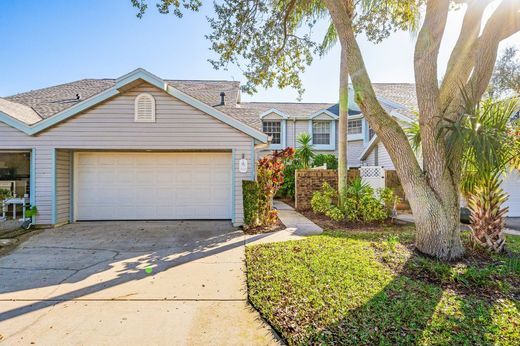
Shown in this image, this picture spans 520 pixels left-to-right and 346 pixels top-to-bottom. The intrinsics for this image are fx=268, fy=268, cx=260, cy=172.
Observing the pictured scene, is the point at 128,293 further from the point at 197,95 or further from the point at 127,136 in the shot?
the point at 197,95

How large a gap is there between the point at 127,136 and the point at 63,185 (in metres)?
2.65

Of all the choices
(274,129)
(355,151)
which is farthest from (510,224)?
(274,129)

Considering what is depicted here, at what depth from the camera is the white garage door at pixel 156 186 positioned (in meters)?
9.01

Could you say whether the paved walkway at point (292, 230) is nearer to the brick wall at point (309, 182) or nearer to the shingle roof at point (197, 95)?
the brick wall at point (309, 182)

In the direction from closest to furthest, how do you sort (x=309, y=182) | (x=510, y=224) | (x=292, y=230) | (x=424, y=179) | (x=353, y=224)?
1. (x=424, y=179)
2. (x=292, y=230)
3. (x=353, y=224)
4. (x=510, y=224)
5. (x=309, y=182)

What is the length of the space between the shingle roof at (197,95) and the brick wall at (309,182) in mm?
3452

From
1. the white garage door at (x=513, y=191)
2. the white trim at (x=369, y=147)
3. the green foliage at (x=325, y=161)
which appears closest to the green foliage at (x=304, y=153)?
the green foliage at (x=325, y=161)

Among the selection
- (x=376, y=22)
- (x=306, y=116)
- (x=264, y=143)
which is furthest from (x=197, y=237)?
(x=306, y=116)

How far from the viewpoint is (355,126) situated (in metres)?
17.3

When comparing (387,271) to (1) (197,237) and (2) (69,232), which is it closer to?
(1) (197,237)

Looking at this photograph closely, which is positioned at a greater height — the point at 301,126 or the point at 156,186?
the point at 301,126

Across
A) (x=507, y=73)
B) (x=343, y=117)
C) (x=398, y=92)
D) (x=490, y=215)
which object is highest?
(x=507, y=73)

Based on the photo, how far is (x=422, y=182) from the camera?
16.3 ft

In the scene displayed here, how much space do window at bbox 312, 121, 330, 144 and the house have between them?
808cm
